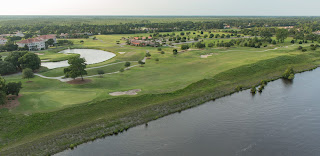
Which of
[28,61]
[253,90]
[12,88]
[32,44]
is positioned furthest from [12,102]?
[32,44]

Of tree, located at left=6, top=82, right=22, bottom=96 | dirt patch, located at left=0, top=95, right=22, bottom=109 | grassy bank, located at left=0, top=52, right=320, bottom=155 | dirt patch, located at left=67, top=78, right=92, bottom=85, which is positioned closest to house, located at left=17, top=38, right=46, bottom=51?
dirt patch, located at left=67, top=78, right=92, bottom=85

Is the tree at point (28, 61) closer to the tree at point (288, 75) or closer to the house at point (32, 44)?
the house at point (32, 44)

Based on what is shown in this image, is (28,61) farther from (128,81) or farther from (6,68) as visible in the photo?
(128,81)

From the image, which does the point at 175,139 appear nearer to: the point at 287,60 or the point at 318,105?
the point at 318,105

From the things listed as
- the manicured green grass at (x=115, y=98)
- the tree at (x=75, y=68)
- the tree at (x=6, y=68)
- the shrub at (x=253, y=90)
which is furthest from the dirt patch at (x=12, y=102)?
the shrub at (x=253, y=90)

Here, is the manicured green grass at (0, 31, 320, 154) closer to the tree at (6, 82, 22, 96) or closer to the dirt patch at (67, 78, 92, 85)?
the dirt patch at (67, 78, 92, 85)

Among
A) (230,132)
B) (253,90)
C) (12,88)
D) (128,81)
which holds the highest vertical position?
(12,88)

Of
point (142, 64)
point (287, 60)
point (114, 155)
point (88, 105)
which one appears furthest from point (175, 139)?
point (287, 60)
